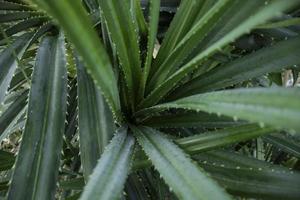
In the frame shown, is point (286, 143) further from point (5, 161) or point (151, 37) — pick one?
point (5, 161)

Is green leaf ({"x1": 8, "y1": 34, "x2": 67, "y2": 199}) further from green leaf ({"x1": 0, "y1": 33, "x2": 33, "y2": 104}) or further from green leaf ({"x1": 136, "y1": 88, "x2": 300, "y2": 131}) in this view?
green leaf ({"x1": 136, "y1": 88, "x2": 300, "y2": 131})

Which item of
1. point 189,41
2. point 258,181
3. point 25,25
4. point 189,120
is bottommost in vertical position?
point 258,181

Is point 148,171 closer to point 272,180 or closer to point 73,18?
point 272,180

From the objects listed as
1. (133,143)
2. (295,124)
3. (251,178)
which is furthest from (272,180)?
(295,124)

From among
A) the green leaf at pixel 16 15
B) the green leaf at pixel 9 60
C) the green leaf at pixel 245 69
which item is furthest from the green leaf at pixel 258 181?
the green leaf at pixel 16 15

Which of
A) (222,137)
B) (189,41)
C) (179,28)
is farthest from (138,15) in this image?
(222,137)

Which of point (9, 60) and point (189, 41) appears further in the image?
point (9, 60)
